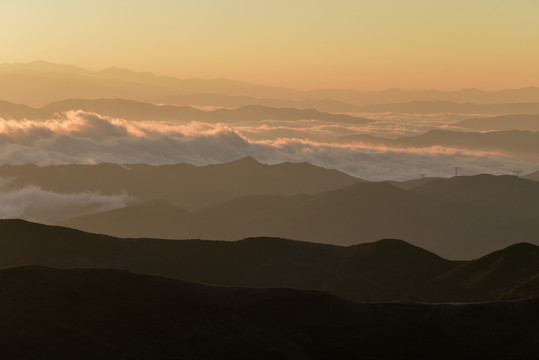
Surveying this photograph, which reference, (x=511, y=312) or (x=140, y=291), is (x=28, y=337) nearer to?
(x=140, y=291)

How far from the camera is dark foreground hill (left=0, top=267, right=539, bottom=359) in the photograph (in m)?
111

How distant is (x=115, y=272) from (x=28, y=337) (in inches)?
1200

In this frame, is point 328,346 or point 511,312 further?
point 511,312

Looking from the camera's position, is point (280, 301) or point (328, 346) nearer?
point (328, 346)

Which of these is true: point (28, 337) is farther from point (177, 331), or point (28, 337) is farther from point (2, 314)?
point (177, 331)

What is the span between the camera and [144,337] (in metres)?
114

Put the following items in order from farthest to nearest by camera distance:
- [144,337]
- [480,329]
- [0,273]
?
[0,273] → [480,329] → [144,337]

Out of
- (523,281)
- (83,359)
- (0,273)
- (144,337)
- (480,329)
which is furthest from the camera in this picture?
(523,281)

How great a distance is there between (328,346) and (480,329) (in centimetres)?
2466

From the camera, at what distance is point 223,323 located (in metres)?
121

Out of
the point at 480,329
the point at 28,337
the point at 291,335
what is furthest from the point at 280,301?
the point at 28,337

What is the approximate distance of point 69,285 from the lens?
426 feet

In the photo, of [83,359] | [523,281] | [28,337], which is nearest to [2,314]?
[28,337]

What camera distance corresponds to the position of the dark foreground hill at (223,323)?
366 feet
